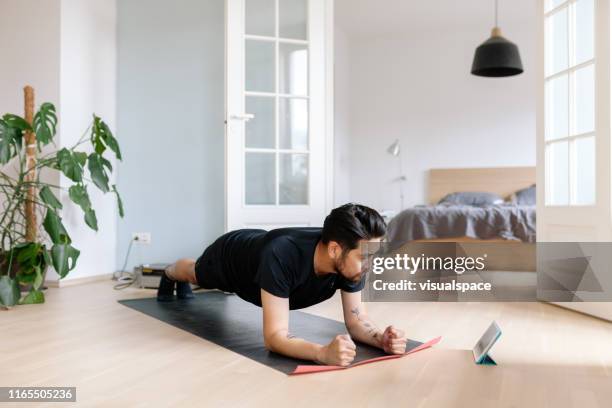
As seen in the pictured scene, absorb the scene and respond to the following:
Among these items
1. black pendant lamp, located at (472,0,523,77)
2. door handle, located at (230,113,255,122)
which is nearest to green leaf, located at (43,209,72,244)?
door handle, located at (230,113,255,122)

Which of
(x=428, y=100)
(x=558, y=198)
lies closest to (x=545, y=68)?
(x=558, y=198)

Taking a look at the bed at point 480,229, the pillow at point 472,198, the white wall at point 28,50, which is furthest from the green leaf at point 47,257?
the pillow at point 472,198

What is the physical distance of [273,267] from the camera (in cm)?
200

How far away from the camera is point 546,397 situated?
167 centimetres

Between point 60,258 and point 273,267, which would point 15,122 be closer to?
point 60,258

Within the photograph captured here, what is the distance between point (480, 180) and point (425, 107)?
1.21 metres

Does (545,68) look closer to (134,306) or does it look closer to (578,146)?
(578,146)

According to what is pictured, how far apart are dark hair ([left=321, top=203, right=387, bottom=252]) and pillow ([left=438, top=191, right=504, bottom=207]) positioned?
5.06 m

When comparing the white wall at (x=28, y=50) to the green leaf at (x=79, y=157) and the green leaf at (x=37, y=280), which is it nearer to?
the green leaf at (x=79, y=157)

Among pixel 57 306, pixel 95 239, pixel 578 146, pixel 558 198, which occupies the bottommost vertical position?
pixel 57 306

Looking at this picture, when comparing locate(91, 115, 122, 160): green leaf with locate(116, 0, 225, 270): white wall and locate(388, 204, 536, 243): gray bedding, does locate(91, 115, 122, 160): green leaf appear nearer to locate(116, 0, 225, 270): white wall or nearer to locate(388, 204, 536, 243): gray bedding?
locate(116, 0, 225, 270): white wall

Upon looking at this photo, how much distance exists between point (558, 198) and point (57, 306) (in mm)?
3012

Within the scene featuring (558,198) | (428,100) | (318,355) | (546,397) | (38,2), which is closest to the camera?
(546,397)

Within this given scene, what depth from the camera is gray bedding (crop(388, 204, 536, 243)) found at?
16.5 feet
